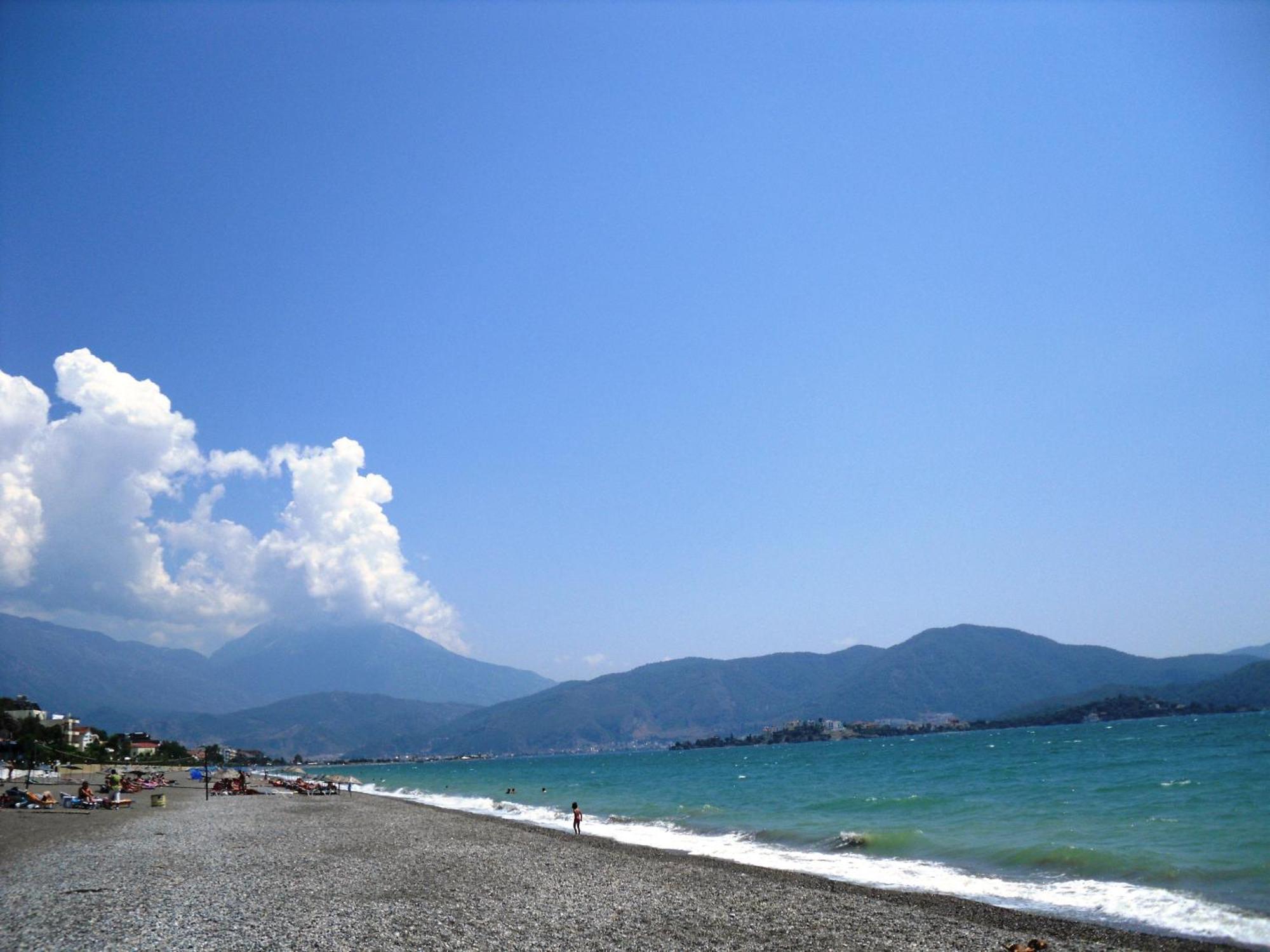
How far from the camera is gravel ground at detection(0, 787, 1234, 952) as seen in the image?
1116 centimetres

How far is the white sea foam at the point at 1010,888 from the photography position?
40.8 ft

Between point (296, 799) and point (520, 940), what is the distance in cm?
4244

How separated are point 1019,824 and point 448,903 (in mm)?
18332

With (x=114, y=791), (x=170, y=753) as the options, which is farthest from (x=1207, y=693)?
(x=170, y=753)

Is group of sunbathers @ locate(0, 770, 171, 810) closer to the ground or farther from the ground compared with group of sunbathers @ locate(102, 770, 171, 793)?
farther from the ground

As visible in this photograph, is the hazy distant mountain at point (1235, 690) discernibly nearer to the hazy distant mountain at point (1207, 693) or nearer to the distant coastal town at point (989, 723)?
the hazy distant mountain at point (1207, 693)

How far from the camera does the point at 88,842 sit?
72.3ft

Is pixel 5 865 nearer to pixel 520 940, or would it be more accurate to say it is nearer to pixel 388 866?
pixel 388 866

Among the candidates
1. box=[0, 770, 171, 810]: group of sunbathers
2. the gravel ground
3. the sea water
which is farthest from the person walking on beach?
the sea water

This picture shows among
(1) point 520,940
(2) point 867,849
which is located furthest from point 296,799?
(1) point 520,940

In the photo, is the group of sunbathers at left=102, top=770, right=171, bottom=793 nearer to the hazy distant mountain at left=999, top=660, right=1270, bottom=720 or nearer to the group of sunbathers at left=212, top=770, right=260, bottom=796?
the group of sunbathers at left=212, top=770, right=260, bottom=796

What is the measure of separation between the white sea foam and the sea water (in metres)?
0.06

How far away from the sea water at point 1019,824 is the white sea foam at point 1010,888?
0.06 m

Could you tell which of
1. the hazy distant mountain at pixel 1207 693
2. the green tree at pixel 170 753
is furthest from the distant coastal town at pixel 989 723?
the green tree at pixel 170 753
